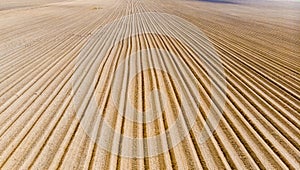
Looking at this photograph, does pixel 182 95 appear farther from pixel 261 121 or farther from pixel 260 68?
pixel 260 68

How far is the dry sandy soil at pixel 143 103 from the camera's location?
5770mm

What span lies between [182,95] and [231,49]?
19.9 feet

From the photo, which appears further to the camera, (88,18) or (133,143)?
(88,18)

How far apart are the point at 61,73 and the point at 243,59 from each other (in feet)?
21.7

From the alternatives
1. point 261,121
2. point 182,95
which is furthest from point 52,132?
point 261,121

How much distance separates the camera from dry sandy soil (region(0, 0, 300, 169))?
5770mm

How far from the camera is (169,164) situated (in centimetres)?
552

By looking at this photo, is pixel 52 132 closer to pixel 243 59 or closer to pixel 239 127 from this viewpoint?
pixel 239 127

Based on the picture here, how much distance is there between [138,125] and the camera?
681 cm

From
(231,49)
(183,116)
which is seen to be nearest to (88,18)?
(231,49)

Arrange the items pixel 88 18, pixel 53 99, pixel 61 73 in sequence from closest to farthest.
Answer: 1. pixel 53 99
2. pixel 61 73
3. pixel 88 18

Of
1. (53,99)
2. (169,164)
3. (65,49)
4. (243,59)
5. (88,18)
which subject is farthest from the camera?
(88,18)

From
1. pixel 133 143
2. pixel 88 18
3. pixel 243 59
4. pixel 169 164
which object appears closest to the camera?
pixel 169 164

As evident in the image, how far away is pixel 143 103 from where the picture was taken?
25.8 ft
